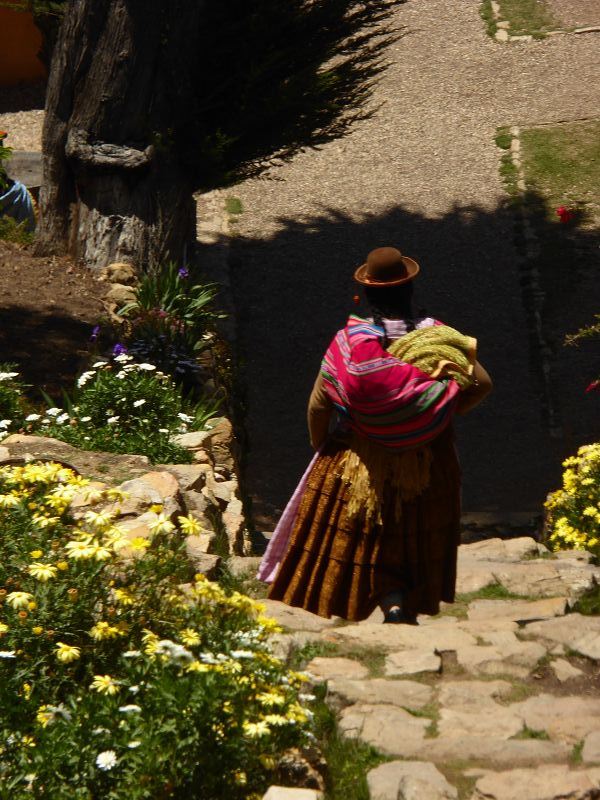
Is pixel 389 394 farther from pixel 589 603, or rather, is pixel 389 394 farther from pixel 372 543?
pixel 589 603

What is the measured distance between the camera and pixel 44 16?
11375mm

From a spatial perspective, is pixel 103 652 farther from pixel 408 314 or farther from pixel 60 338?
pixel 60 338

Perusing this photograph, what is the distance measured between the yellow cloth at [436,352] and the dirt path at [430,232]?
5.69 meters

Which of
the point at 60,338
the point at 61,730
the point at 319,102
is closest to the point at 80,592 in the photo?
the point at 61,730

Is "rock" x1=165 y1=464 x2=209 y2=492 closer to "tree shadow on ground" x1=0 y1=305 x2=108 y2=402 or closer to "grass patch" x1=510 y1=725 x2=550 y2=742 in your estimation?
"tree shadow on ground" x1=0 y1=305 x2=108 y2=402

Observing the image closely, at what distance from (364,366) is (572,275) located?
995 cm

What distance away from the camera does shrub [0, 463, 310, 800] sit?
3182 mm

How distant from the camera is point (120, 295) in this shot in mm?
9727

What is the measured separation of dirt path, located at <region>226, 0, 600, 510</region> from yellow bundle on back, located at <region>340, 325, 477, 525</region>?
552cm

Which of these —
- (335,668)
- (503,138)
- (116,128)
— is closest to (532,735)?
(335,668)

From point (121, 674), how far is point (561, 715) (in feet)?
4.84

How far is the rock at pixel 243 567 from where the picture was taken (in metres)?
5.49

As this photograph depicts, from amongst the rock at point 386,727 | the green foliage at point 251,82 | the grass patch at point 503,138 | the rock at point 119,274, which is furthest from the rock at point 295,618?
the grass patch at point 503,138

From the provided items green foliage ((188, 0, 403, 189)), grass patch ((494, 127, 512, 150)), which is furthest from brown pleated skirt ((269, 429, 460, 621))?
grass patch ((494, 127, 512, 150))
